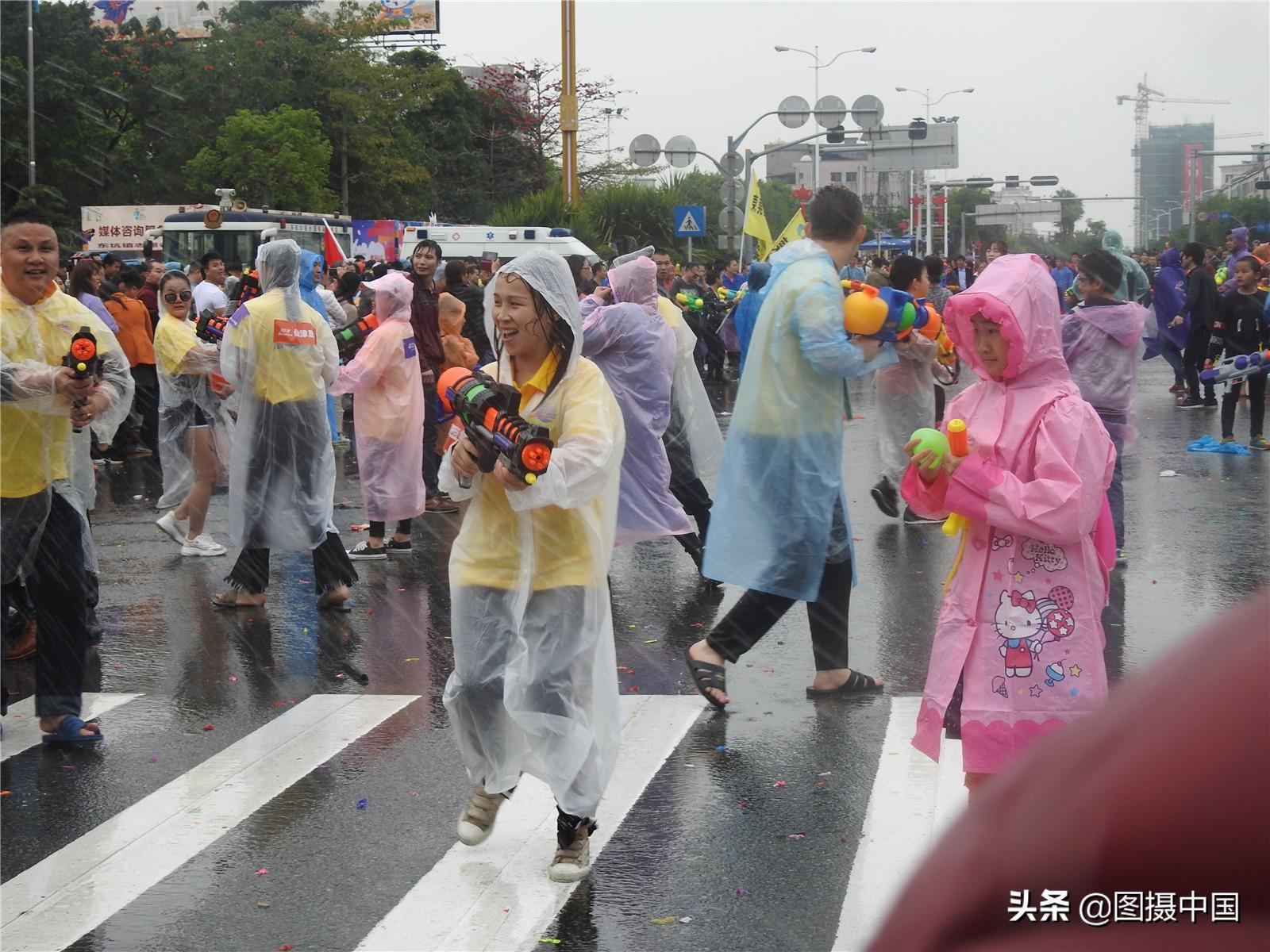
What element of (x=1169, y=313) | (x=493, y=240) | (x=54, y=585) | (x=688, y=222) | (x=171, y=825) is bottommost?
(x=171, y=825)

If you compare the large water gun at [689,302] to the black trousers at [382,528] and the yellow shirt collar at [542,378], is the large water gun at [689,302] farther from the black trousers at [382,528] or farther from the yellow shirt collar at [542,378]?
the yellow shirt collar at [542,378]

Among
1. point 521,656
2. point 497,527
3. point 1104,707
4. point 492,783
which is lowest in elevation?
point 492,783

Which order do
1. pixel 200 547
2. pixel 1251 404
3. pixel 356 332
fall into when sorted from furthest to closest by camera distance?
pixel 1251 404, pixel 356 332, pixel 200 547

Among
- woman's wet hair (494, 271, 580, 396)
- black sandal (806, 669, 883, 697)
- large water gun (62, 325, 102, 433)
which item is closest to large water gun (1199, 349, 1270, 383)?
black sandal (806, 669, 883, 697)

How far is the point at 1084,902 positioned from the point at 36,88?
41020 millimetres

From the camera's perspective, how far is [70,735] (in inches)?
241

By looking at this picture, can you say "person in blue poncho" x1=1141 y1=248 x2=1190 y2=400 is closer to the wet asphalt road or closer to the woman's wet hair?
the wet asphalt road

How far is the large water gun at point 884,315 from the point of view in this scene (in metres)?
5.98

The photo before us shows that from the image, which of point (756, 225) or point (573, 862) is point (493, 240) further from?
point (573, 862)

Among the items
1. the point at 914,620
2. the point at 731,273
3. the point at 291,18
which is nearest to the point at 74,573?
the point at 914,620

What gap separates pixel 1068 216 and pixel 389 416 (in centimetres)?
2717

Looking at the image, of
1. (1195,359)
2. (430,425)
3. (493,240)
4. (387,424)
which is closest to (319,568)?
(387,424)

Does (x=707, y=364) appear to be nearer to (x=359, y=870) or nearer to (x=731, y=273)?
(x=731, y=273)

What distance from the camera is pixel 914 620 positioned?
26.3 feet
